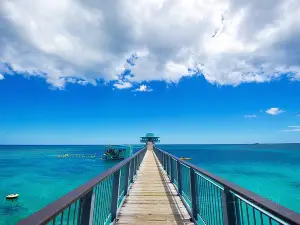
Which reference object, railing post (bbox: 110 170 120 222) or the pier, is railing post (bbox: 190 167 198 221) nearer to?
the pier

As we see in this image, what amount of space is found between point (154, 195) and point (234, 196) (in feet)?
14.1

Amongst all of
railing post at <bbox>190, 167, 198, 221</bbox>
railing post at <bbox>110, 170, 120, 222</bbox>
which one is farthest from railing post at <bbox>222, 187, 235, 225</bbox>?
railing post at <bbox>110, 170, 120, 222</bbox>

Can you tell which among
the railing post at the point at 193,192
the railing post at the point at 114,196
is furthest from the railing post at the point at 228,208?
the railing post at the point at 114,196

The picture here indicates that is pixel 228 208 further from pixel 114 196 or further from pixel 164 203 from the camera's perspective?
pixel 164 203

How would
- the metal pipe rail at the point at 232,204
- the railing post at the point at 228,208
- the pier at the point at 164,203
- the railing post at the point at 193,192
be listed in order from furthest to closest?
the railing post at the point at 193,192 < the railing post at the point at 228,208 < the pier at the point at 164,203 < the metal pipe rail at the point at 232,204

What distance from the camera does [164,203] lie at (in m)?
5.39

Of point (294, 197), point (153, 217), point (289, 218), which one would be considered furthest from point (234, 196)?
point (294, 197)

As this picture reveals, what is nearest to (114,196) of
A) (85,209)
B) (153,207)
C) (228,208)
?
(153,207)

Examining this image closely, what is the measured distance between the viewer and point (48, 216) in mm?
1274

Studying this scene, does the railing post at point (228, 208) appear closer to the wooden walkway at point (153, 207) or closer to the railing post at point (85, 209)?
the railing post at point (85, 209)

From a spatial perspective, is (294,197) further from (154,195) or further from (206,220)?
(206,220)

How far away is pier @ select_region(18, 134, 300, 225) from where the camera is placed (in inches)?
59.9

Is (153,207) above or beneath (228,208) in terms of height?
A: beneath

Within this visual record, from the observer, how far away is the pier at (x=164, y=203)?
1.52 metres
